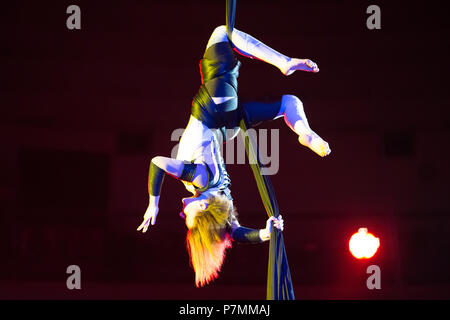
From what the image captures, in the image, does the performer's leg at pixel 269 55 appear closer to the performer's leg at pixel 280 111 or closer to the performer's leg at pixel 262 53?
the performer's leg at pixel 262 53

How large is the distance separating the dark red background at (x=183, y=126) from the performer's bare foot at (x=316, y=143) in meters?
2.47

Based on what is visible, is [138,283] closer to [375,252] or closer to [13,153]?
[13,153]

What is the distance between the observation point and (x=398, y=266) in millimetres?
5695

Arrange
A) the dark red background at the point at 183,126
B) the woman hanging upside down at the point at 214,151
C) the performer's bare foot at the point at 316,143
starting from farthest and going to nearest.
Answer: the dark red background at the point at 183,126
the woman hanging upside down at the point at 214,151
the performer's bare foot at the point at 316,143

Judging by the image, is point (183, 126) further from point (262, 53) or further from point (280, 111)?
point (262, 53)

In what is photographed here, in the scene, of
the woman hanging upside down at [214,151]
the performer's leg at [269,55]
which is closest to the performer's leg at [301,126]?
the woman hanging upside down at [214,151]

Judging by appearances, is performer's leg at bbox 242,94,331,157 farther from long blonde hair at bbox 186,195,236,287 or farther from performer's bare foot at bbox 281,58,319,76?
long blonde hair at bbox 186,195,236,287

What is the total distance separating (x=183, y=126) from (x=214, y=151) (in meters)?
2.67

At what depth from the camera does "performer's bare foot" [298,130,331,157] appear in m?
2.71

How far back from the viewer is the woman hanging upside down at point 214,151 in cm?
284

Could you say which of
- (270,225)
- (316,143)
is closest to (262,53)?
(316,143)

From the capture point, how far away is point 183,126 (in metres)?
5.55

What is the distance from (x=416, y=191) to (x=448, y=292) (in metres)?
1.18
